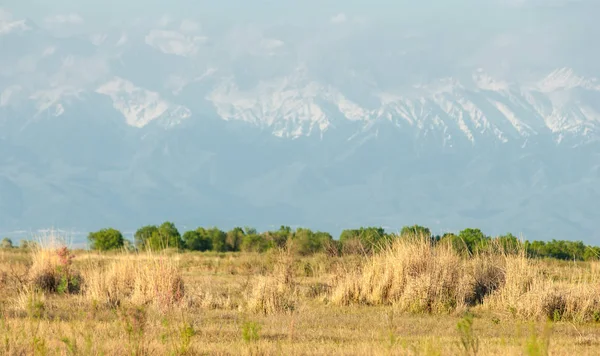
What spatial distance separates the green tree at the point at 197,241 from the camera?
56.1 metres

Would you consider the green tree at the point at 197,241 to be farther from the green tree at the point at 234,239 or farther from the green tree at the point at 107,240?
the green tree at the point at 107,240

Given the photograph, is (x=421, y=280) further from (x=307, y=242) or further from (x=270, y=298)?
(x=307, y=242)

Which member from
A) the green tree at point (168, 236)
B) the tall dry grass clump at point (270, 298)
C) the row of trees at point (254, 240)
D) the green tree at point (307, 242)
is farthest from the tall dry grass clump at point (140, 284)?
the green tree at point (168, 236)

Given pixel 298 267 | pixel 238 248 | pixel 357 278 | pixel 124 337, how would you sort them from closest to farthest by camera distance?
1. pixel 124 337
2. pixel 357 278
3. pixel 298 267
4. pixel 238 248

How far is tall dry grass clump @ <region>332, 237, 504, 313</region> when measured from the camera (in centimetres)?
1933

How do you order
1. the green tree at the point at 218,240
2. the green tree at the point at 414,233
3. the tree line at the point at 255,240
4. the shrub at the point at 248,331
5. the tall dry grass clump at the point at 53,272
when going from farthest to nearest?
the green tree at the point at 218,240 → the tree line at the point at 255,240 → the green tree at the point at 414,233 → the tall dry grass clump at the point at 53,272 → the shrub at the point at 248,331

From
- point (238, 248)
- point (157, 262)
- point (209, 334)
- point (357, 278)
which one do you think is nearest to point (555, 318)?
point (357, 278)

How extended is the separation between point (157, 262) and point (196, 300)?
1.33m

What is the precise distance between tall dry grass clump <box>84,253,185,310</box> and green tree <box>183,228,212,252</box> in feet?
113

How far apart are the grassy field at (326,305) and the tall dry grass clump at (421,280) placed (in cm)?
3

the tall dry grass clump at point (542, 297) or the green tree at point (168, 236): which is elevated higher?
the green tree at point (168, 236)

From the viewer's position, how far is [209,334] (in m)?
14.7

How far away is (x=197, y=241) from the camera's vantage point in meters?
56.8

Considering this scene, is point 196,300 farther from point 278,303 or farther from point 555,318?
point 555,318
